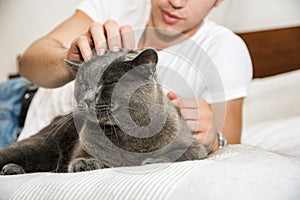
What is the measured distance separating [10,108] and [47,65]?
1.64 ft

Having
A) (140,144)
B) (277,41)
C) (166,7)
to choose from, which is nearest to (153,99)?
(140,144)

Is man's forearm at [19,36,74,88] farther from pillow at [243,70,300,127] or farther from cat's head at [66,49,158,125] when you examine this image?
pillow at [243,70,300,127]

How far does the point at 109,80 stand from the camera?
75cm

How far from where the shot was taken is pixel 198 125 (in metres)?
0.99

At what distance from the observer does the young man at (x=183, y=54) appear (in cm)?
104

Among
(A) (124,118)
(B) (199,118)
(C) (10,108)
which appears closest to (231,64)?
(B) (199,118)

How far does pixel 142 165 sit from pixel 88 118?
0.42ft

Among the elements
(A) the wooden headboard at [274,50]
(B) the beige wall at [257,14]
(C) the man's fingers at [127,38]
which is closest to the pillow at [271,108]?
(A) the wooden headboard at [274,50]

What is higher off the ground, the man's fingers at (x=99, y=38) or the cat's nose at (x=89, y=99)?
the man's fingers at (x=99, y=38)

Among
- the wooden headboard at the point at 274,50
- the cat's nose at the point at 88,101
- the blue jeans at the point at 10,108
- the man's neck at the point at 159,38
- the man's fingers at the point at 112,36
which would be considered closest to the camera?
the cat's nose at the point at 88,101

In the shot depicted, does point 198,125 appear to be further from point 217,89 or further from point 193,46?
point 193,46

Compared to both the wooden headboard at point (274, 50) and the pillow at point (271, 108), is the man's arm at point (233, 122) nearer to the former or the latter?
the pillow at point (271, 108)

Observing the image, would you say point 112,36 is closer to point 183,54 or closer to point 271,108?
point 183,54

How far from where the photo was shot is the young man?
1035 millimetres
